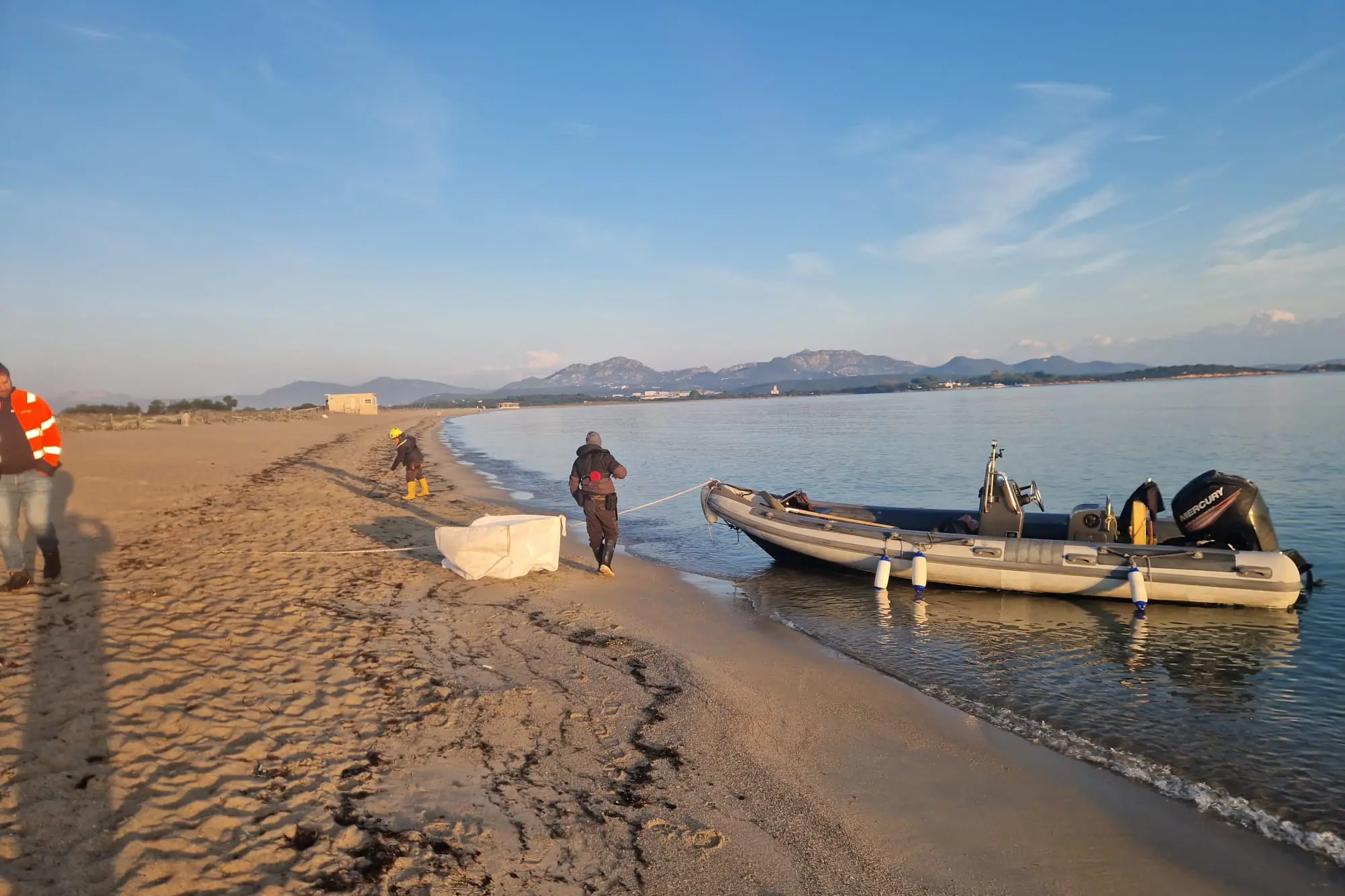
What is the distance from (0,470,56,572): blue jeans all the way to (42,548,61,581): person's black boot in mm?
283

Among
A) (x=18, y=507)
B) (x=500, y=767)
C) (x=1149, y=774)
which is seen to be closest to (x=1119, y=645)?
(x=1149, y=774)

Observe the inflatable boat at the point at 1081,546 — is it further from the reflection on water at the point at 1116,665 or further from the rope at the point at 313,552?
the rope at the point at 313,552

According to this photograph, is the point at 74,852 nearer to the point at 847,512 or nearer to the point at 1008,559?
the point at 1008,559

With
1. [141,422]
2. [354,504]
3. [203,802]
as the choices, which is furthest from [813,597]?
[141,422]

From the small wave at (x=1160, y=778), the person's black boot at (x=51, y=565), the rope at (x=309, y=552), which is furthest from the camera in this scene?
the rope at (x=309, y=552)

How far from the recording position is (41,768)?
11.9ft

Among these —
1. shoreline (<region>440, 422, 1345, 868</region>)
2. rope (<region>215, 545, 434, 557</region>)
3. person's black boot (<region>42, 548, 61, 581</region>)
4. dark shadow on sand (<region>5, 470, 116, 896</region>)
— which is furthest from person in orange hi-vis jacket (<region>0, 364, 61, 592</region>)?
shoreline (<region>440, 422, 1345, 868</region>)

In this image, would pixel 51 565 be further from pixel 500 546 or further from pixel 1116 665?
pixel 1116 665

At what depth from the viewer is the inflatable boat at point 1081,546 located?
8.76m

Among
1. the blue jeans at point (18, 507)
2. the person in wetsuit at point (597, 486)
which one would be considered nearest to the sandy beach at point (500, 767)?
the blue jeans at point (18, 507)

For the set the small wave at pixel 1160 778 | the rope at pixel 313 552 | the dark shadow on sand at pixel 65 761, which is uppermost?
the dark shadow on sand at pixel 65 761

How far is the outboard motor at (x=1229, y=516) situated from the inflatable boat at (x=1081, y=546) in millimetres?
13

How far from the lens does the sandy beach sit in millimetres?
3344

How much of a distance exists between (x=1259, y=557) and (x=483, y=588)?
32.2 ft
